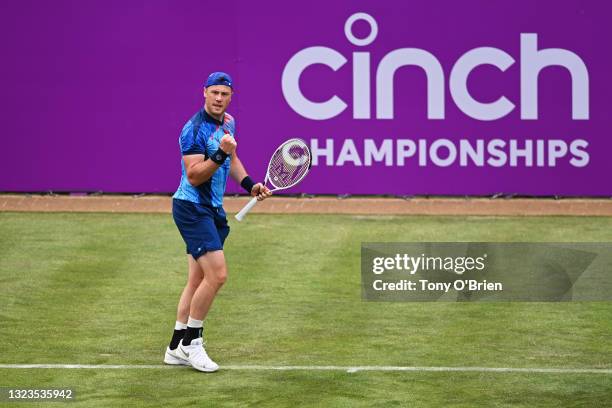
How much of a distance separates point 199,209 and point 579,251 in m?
6.27

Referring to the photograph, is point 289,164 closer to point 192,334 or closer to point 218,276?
point 218,276

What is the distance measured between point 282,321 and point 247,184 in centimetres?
186

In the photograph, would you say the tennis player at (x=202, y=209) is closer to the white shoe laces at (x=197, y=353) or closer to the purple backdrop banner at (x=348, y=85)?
the white shoe laces at (x=197, y=353)

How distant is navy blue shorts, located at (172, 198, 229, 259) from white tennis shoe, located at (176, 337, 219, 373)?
64cm

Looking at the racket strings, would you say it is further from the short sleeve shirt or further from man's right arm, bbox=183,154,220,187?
man's right arm, bbox=183,154,220,187

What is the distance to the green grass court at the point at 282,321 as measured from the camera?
9461 millimetres

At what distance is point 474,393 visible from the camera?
9352mm

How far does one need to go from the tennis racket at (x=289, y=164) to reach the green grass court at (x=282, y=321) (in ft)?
4.28

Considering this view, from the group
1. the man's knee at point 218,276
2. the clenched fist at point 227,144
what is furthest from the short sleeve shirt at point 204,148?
the man's knee at point 218,276

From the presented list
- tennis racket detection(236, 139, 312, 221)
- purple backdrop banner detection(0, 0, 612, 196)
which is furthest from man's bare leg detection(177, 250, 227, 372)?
purple backdrop banner detection(0, 0, 612, 196)

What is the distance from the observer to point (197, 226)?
10125 mm

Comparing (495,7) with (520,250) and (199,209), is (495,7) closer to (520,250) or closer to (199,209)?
(520,250)

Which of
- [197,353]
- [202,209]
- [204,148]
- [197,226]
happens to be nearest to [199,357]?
[197,353]

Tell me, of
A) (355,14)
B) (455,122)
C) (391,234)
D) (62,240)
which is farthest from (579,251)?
(62,240)
